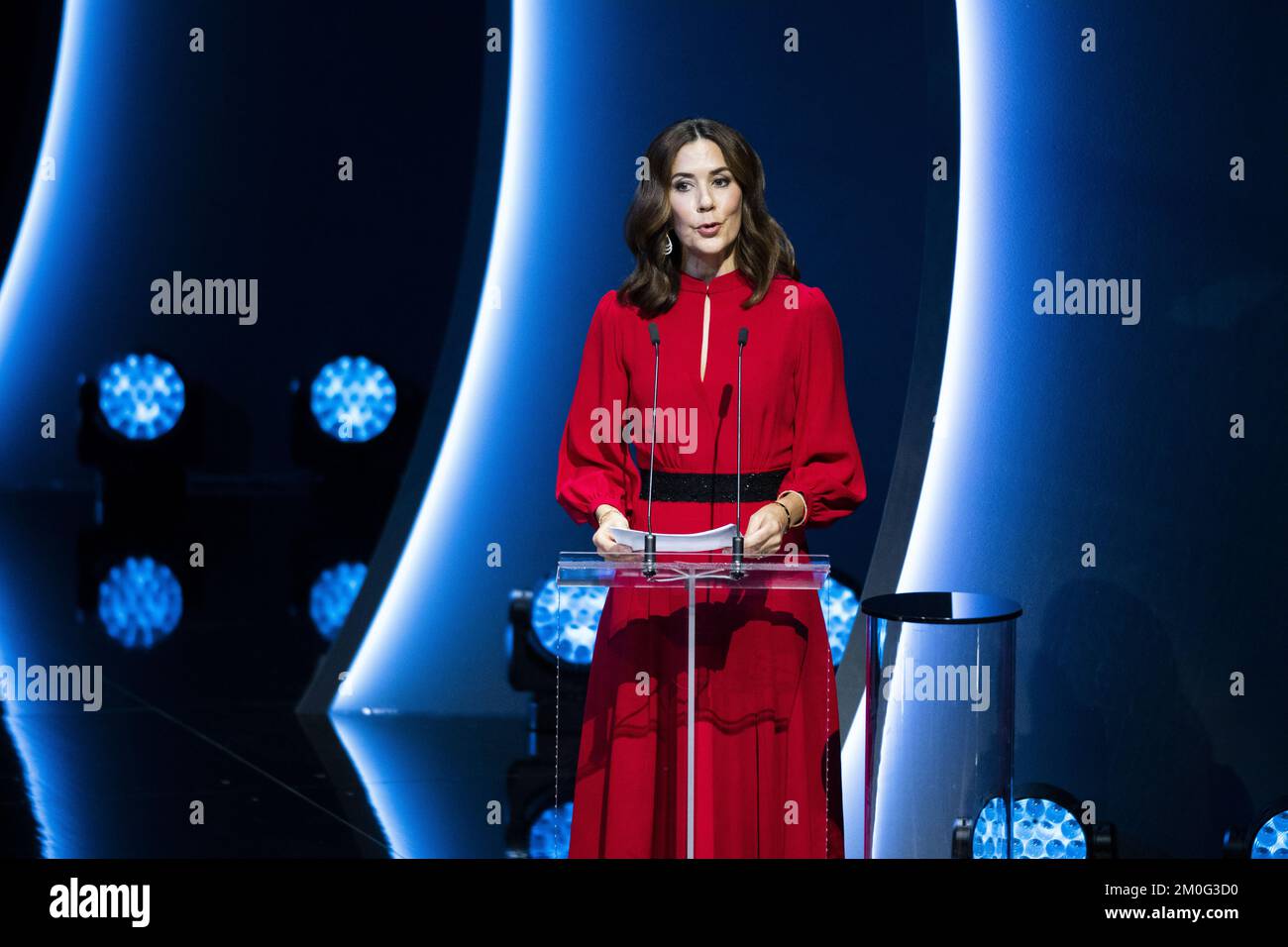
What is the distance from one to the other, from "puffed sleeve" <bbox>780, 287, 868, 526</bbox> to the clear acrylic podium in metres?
0.23

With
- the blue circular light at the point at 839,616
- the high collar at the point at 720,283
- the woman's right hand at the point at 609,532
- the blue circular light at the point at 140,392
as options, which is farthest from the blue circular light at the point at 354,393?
the woman's right hand at the point at 609,532

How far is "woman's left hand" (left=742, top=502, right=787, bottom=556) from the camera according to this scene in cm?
301

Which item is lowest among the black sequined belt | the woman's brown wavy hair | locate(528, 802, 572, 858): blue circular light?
locate(528, 802, 572, 858): blue circular light

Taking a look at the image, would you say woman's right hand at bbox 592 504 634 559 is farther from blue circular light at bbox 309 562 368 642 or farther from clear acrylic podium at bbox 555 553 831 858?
blue circular light at bbox 309 562 368 642

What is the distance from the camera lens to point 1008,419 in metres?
4.23

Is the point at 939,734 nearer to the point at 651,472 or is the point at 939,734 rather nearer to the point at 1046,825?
the point at 1046,825

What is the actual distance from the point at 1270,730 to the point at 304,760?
2.49m

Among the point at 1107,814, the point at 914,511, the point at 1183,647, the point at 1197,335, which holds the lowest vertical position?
the point at 1107,814

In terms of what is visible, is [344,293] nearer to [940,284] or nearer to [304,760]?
[304,760]

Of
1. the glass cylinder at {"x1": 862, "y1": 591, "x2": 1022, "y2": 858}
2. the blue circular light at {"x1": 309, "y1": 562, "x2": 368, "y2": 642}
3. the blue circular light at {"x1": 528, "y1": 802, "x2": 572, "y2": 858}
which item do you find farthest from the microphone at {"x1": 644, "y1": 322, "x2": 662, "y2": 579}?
the blue circular light at {"x1": 309, "y1": 562, "x2": 368, "y2": 642}

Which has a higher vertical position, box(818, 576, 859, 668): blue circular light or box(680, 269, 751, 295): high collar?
box(680, 269, 751, 295): high collar

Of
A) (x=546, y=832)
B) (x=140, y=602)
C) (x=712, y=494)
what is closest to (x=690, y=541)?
(x=712, y=494)

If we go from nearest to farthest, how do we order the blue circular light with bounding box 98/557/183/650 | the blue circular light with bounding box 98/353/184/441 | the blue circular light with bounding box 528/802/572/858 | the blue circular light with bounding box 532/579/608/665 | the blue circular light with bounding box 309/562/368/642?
the blue circular light with bounding box 528/802/572/858, the blue circular light with bounding box 532/579/608/665, the blue circular light with bounding box 98/557/183/650, the blue circular light with bounding box 309/562/368/642, the blue circular light with bounding box 98/353/184/441
